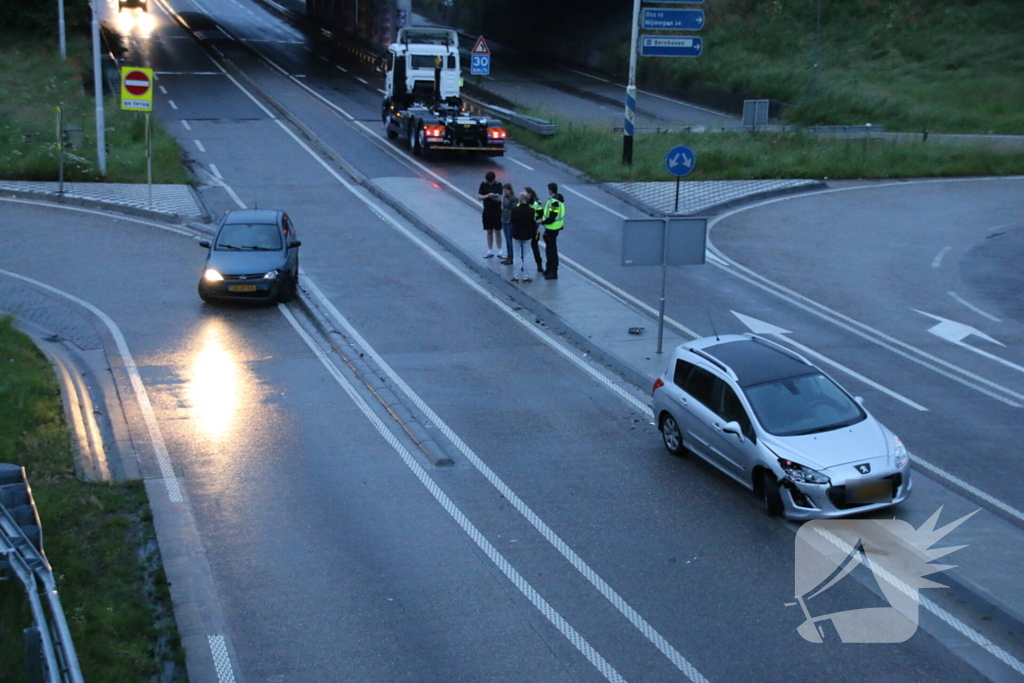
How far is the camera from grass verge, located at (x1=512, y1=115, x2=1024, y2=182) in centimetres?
3206

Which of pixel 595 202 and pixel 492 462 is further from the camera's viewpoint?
pixel 595 202

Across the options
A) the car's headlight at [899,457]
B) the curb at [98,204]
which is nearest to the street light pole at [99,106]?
the curb at [98,204]

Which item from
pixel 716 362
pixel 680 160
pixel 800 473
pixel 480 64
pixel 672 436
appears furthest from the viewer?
pixel 480 64

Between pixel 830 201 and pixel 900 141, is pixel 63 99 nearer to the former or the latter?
pixel 830 201

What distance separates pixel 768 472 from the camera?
1098cm

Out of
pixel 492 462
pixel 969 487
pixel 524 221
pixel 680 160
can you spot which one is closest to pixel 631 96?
pixel 680 160

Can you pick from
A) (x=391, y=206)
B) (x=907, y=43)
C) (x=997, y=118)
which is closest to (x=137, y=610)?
(x=391, y=206)

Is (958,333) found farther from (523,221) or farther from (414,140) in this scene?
(414,140)

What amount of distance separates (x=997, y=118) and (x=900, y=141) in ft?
30.5

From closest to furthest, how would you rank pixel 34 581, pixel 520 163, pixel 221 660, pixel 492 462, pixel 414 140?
pixel 34 581
pixel 221 660
pixel 492 462
pixel 520 163
pixel 414 140

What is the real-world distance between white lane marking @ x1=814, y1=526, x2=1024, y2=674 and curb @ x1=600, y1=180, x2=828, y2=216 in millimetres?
17043

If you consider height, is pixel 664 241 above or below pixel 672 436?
above

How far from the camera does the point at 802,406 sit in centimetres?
1150

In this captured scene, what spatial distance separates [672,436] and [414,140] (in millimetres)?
22732
